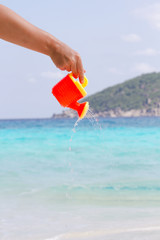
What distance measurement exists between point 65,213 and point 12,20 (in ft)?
8.67

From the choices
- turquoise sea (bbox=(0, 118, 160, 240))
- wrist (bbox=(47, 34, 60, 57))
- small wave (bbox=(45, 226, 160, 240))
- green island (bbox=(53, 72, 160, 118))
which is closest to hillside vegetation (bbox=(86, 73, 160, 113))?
green island (bbox=(53, 72, 160, 118))

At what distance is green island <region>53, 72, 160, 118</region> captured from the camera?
70625mm

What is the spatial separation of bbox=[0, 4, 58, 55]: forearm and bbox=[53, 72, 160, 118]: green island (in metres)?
69.1

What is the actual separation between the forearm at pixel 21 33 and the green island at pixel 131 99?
69089mm

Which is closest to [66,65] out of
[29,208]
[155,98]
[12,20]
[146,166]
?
[12,20]

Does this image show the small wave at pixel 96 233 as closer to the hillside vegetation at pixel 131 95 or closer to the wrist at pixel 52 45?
the wrist at pixel 52 45

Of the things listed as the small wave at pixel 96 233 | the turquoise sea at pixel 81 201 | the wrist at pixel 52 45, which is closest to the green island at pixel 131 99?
the turquoise sea at pixel 81 201

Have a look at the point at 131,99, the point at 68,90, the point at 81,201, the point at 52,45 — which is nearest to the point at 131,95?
the point at 131,99

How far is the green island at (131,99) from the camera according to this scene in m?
70.6

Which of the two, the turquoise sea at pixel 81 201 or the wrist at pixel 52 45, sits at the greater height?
the wrist at pixel 52 45

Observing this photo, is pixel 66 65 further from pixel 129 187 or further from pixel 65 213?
pixel 129 187

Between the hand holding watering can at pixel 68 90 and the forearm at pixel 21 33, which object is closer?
the forearm at pixel 21 33

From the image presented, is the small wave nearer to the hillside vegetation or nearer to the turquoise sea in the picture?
the turquoise sea

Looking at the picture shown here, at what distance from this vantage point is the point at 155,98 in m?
70.6
